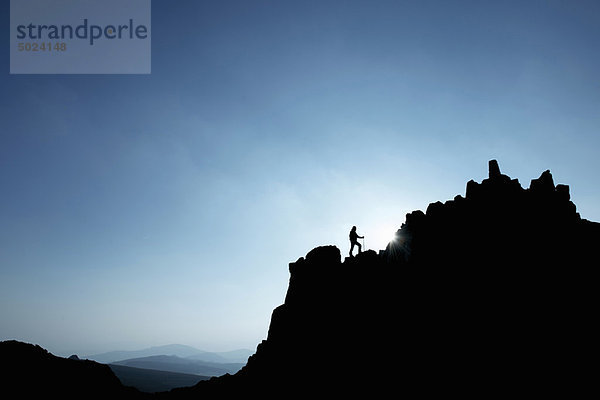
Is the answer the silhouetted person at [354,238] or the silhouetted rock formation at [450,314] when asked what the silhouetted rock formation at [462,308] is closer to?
the silhouetted rock formation at [450,314]

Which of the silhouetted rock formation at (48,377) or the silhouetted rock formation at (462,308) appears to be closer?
the silhouetted rock formation at (462,308)

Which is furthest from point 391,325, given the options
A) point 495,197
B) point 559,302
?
point 495,197

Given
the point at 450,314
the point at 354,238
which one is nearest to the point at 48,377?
the point at 354,238

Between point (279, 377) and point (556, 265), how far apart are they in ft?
110

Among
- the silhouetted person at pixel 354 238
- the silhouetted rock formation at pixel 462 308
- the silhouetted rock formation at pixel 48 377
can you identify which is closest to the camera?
the silhouetted rock formation at pixel 462 308

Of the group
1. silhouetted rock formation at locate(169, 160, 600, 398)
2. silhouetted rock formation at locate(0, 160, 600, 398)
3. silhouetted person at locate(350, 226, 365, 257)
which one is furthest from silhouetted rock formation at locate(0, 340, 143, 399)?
silhouetted person at locate(350, 226, 365, 257)

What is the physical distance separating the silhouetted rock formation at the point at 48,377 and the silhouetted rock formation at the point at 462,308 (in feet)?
62.9

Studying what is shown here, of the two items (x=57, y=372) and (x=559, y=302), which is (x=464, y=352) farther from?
(x=57, y=372)

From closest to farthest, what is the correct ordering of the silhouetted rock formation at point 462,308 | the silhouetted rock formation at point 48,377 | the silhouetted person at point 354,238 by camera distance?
the silhouetted rock formation at point 462,308
the silhouetted rock formation at point 48,377
the silhouetted person at point 354,238

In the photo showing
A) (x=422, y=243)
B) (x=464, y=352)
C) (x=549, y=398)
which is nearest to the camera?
(x=549, y=398)

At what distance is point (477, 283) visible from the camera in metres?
33.1

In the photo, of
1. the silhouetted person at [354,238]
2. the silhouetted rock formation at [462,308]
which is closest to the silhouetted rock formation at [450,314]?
the silhouetted rock formation at [462,308]

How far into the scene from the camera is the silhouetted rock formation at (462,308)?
28.6 metres

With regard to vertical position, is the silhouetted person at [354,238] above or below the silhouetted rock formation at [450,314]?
above
